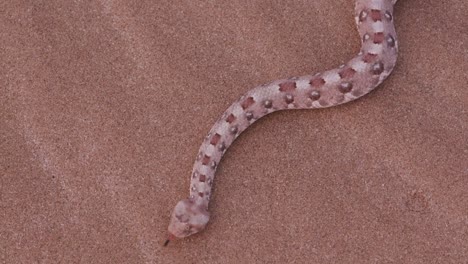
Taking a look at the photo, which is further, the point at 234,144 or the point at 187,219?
the point at 234,144

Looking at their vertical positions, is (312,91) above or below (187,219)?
above

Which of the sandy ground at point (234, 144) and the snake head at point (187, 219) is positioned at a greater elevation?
the sandy ground at point (234, 144)

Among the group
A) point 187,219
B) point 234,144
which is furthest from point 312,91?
point 187,219

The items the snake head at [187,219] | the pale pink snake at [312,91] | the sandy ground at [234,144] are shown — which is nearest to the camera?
the snake head at [187,219]

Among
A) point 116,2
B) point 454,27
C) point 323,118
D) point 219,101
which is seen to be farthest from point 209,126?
point 454,27

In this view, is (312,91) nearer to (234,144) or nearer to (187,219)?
(234,144)

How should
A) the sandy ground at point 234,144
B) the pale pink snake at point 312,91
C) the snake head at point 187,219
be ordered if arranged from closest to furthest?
the snake head at point 187,219 < the sandy ground at point 234,144 < the pale pink snake at point 312,91

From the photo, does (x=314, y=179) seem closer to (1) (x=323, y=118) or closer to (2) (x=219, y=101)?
(1) (x=323, y=118)
